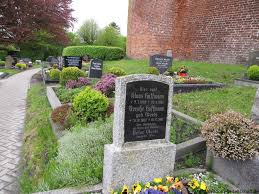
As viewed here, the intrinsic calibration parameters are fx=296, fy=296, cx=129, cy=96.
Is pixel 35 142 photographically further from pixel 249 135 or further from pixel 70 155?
pixel 249 135

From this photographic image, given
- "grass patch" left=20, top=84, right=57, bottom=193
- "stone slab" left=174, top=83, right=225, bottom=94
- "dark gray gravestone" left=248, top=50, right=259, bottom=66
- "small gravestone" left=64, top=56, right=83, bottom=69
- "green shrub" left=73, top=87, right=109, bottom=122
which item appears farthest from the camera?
"small gravestone" left=64, top=56, right=83, bottom=69

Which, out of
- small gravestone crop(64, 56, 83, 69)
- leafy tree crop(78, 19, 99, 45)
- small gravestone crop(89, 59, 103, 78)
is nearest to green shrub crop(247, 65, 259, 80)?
→ small gravestone crop(89, 59, 103, 78)

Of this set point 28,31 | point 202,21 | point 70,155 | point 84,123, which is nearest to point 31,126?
point 84,123

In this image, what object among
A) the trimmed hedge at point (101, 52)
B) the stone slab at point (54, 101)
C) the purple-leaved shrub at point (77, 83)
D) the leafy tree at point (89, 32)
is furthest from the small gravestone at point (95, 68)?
the leafy tree at point (89, 32)

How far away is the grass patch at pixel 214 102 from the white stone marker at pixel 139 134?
252cm

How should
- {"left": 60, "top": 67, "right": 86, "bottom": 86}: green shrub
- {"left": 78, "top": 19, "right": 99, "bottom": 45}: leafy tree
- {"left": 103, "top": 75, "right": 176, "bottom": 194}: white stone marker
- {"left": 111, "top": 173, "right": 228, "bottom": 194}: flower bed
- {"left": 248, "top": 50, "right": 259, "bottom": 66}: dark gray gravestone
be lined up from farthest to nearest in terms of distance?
{"left": 78, "top": 19, "right": 99, "bottom": 45}: leafy tree
{"left": 248, "top": 50, "right": 259, "bottom": 66}: dark gray gravestone
{"left": 60, "top": 67, "right": 86, "bottom": 86}: green shrub
{"left": 103, "top": 75, "right": 176, "bottom": 194}: white stone marker
{"left": 111, "top": 173, "right": 228, "bottom": 194}: flower bed

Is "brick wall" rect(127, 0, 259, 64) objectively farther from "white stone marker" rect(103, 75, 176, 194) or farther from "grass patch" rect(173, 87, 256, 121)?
"white stone marker" rect(103, 75, 176, 194)

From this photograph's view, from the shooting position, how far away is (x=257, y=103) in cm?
495

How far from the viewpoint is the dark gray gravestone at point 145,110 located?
377 centimetres

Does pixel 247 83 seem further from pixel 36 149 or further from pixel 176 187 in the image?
pixel 176 187

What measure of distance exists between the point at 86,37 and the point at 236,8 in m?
37.1

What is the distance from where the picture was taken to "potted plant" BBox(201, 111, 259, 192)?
3.82 metres

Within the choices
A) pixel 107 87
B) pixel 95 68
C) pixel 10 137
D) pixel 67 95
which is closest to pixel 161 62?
pixel 95 68

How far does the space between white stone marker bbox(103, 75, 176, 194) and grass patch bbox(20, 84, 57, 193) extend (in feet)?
4.48
